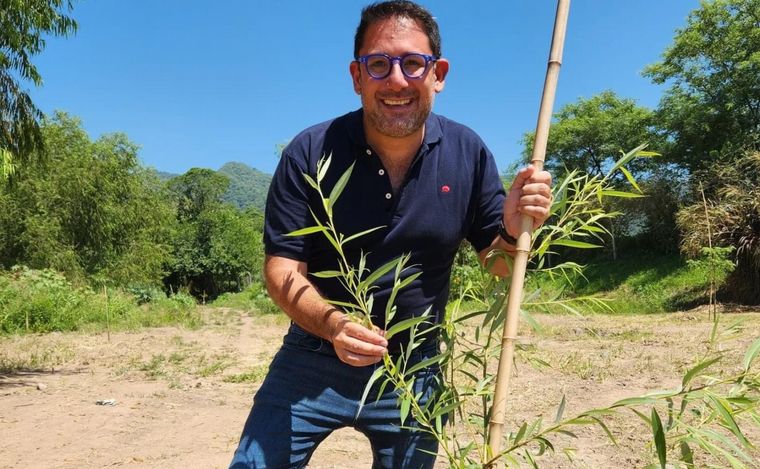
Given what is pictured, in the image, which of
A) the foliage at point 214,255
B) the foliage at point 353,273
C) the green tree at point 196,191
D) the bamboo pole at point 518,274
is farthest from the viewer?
the green tree at point 196,191

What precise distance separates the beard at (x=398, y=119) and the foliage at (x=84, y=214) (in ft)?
69.6

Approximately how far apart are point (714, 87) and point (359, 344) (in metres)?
21.2

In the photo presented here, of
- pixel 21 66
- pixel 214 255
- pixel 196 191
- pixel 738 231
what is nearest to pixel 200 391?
pixel 21 66

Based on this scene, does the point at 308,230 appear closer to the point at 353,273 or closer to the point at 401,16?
the point at 353,273

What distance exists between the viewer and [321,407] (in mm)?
1802

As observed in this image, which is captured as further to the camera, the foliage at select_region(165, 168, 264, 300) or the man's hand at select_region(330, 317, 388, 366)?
the foliage at select_region(165, 168, 264, 300)

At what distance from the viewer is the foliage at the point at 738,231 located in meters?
11.4

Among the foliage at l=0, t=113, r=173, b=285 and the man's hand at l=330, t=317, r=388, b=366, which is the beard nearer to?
the man's hand at l=330, t=317, r=388, b=366

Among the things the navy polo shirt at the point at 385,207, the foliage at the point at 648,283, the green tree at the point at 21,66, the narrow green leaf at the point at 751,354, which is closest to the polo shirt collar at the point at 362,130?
the navy polo shirt at the point at 385,207

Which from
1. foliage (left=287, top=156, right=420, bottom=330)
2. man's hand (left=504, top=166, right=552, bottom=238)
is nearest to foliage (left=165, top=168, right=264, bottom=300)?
foliage (left=287, top=156, right=420, bottom=330)

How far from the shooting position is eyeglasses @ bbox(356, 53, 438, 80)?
1630mm

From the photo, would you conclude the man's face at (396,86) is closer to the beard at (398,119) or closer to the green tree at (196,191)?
the beard at (398,119)

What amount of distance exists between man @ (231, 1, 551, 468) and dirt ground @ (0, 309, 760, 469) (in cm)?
202

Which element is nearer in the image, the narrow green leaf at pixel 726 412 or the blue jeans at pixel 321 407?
the narrow green leaf at pixel 726 412
